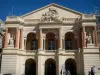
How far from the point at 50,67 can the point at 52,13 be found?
12524mm

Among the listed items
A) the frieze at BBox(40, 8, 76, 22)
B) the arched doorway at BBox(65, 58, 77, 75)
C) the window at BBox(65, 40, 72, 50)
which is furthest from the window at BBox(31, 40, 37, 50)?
the arched doorway at BBox(65, 58, 77, 75)

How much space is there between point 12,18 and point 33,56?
9887 millimetres

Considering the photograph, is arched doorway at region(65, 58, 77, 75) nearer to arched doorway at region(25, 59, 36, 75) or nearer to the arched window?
the arched window

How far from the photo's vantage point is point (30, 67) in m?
50.3

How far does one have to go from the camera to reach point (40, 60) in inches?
1825

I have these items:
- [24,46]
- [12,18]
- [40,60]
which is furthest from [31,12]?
[40,60]

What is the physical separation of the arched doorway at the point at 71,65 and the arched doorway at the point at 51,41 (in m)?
4.40

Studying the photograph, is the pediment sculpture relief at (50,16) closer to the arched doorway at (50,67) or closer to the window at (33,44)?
the window at (33,44)

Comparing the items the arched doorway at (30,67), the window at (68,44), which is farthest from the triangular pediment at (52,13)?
the arched doorway at (30,67)

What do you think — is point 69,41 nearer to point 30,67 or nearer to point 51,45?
point 51,45

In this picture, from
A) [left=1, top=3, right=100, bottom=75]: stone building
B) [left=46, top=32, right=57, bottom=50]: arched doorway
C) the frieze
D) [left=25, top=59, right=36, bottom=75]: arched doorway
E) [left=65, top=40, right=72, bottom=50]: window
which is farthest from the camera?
[left=65, top=40, right=72, bottom=50]: window

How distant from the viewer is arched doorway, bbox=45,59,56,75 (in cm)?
4953

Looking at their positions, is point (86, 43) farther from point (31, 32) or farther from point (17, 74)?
Answer: point (17, 74)

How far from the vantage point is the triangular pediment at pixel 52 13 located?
1946 inches
